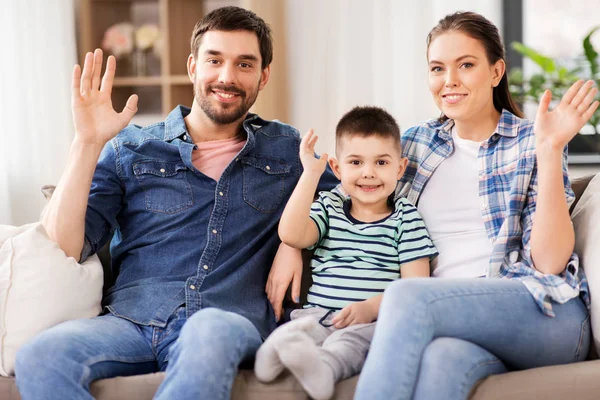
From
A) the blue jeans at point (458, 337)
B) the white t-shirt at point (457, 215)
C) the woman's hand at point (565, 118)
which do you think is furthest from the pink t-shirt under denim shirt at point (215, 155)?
the woman's hand at point (565, 118)

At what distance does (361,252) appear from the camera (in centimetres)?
182

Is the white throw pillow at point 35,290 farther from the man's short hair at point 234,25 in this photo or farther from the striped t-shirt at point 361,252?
the man's short hair at point 234,25

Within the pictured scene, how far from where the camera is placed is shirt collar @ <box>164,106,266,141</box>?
1.95m

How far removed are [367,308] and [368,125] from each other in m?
0.47

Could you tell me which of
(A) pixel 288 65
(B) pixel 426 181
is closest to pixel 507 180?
(B) pixel 426 181

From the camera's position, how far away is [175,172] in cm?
191

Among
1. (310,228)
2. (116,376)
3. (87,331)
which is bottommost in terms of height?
(116,376)

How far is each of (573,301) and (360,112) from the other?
70 cm

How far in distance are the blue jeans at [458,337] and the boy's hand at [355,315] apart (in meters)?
0.25

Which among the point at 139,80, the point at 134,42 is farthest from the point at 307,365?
the point at 134,42

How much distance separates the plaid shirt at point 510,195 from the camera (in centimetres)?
165

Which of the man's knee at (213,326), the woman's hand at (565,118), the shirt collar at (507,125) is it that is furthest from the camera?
the shirt collar at (507,125)

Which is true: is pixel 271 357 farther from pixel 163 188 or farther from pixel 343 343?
pixel 163 188

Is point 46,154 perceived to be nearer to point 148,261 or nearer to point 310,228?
point 148,261
